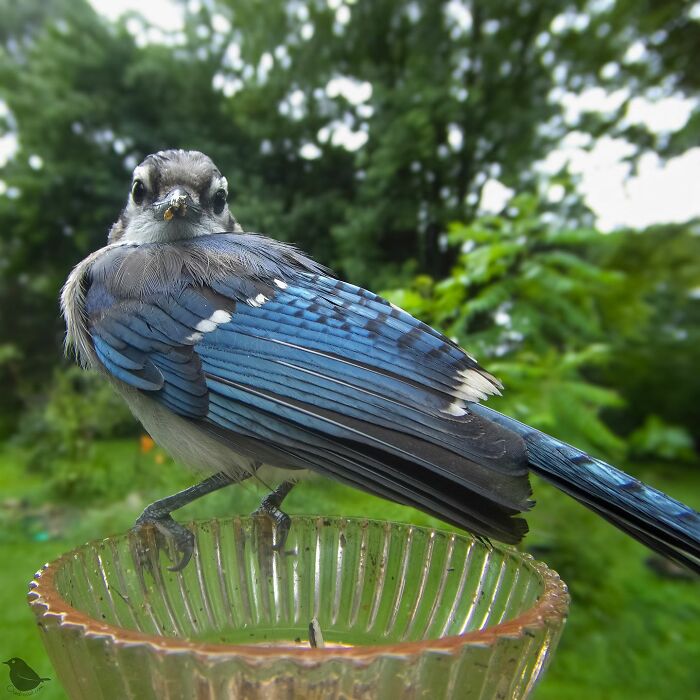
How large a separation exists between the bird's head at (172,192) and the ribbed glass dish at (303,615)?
0.47 m

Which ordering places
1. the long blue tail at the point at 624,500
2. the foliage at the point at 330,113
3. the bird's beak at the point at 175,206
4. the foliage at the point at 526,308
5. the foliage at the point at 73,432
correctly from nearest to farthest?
the long blue tail at the point at 624,500
the bird's beak at the point at 175,206
the foliage at the point at 526,308
the foliage at the point at 330,113
the foliage at the point at 73,432

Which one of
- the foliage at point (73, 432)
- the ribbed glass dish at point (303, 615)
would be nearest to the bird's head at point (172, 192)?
the ribbed glass dish at point (303, 615)

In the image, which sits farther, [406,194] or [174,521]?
[406,194]

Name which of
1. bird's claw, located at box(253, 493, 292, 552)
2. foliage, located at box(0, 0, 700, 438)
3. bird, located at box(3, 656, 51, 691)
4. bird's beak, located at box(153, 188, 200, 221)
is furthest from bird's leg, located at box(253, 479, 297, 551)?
foliage, located at box(0, 0, 700, 438)

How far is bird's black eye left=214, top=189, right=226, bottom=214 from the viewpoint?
40.5 inches

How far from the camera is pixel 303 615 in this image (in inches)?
26.5

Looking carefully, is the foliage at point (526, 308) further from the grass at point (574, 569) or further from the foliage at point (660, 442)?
the foliage at point (660, 442)

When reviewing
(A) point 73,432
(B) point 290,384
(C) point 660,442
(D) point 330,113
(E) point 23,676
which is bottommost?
(A) point 73,432

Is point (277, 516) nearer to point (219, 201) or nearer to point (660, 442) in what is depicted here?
point (219, 201)

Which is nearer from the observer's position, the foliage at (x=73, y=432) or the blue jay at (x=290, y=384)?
the blue jay at (x=290, y=384)

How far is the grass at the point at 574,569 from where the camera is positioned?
5.87 feet

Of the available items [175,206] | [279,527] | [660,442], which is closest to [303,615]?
[279,527]

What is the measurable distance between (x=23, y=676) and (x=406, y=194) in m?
1.45

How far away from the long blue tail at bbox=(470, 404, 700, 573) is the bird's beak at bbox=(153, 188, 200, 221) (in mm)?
538
